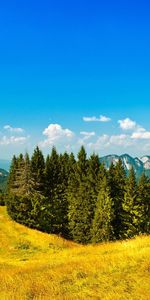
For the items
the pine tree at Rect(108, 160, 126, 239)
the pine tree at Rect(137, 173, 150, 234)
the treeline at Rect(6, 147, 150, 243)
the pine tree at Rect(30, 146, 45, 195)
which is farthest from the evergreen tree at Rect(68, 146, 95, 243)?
the pine tree at Rect(137, 173, 150, 234)

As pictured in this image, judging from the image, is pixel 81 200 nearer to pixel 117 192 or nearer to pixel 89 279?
pixel 117 192

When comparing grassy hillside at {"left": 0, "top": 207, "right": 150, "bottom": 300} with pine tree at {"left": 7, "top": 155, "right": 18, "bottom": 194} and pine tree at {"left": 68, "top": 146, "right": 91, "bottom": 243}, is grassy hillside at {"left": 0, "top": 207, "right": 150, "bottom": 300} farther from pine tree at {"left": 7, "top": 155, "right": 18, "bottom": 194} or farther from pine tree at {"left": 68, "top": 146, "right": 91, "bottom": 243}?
pine tree at {"left": 7, "top": 155, "right": 18, "bottom": 194}

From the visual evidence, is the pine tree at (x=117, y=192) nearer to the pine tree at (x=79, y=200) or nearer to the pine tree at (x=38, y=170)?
the pine tree at (x=79, y=200)

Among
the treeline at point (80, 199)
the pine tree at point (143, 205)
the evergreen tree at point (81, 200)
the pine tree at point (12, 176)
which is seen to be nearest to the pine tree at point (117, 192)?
the treeline at point (80, 199)

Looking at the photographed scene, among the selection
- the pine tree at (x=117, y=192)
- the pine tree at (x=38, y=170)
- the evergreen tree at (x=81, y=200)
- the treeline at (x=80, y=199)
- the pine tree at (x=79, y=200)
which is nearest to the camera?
the treeline at (x=80, y=199)

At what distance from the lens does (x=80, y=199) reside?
6106cm

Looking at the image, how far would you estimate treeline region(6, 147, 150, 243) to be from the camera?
56406 mm

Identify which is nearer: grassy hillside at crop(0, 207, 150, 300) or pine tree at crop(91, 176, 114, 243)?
grassy hillside at crop(0, 207, 150, 300)

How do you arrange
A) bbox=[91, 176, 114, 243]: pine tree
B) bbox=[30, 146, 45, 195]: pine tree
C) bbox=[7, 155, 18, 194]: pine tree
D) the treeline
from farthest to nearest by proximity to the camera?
bbox=[7, 155, 18, 194]: pine tree → bbox=[30, 146, 45, 195]: pine tree → the treeline → bbox=[91, 176, 114, 243]: pine tree

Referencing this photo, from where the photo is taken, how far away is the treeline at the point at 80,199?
56.4 m

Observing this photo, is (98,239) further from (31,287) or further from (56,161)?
(31,287)

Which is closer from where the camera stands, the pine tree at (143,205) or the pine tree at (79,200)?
the pine tree at (143,205)

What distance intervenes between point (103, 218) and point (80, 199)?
27.1 feet

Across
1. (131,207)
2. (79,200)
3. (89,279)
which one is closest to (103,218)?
(131,207)
